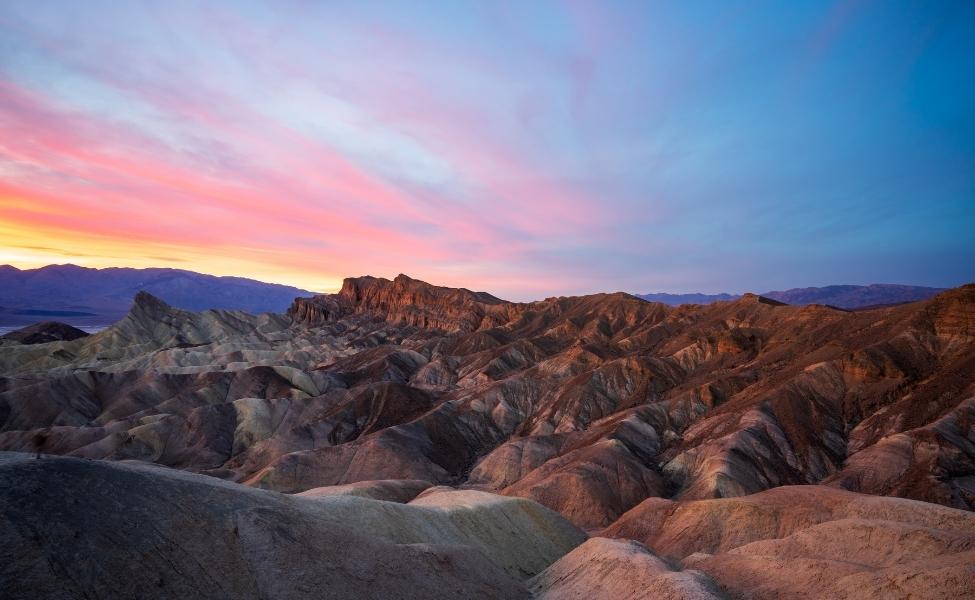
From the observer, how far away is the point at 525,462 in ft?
178

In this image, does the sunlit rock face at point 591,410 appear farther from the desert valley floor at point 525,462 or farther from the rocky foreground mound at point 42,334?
the rocky foreground mound at point 42,334

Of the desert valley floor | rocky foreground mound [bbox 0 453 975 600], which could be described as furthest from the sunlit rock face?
rocky foreground mound [bbox 0 453 975 600]

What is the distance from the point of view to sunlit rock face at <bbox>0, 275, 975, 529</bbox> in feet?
148

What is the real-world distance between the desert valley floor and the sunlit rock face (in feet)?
1.03

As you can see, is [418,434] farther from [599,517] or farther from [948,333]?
[948,333]

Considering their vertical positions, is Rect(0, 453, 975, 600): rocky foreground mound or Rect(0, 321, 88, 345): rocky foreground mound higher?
Rect(0, 453, 975, 600): rocky foreground mound

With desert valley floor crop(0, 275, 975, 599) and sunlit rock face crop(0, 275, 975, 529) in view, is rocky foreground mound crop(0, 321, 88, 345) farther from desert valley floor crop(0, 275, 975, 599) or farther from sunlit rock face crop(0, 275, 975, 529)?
sunlit rock face crop(0, 275, 975, 529)

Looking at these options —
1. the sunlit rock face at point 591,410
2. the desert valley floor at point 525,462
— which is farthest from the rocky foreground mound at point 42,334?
the sunlit rock face at point 591,410

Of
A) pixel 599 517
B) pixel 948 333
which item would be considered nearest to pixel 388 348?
pixel 599 517

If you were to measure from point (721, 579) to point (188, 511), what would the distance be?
1940 cm

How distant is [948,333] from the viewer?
5619cm

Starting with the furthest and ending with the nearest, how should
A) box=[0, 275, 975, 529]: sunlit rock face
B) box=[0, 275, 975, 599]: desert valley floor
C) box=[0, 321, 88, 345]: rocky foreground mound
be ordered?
1. box=[0, 321, 88, 345]: rocky foreground mound
2. box=[0, 275, 975, 529]: sunlit rock face
3. box=[0, 275, 975, 599]: desert valley floor

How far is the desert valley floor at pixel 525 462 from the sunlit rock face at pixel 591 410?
0.31 metres

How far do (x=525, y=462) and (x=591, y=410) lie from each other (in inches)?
600
